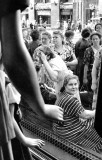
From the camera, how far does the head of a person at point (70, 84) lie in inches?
119

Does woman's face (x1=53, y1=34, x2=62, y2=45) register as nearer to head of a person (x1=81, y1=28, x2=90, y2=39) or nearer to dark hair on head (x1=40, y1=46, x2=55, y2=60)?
dark hair on head (x1=40, y1=46, x2=55, y2=60)

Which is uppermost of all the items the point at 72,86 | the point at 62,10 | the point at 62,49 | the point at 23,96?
the point at 62,10

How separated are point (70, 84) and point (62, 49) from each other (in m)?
1.94

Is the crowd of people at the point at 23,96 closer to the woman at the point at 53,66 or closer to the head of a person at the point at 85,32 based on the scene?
the woman at the point at 53,66

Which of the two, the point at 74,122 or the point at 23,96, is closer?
the point at 23,96

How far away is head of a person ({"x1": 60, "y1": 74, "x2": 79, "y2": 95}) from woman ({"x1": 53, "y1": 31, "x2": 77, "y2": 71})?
1.67 metres

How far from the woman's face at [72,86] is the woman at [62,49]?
1.70m

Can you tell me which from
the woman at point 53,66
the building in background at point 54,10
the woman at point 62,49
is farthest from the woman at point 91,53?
the building in background at point 54,10

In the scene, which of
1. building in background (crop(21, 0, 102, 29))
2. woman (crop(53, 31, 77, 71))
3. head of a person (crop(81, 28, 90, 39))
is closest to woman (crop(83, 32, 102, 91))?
woman (crop(53, 31, 77, 71))

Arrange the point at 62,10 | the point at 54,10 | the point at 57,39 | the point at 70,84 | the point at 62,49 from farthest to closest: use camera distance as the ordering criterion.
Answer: the point at 62,10 → the point at 54,10 → the point at 62,49 → the point at 57,39 → the point at 70,84

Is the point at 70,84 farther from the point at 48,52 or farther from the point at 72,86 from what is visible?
the point at 48,52

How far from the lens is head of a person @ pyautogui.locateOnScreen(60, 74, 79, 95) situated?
3.03 metres

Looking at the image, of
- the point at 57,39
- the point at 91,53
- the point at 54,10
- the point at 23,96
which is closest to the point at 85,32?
the point at 91,53

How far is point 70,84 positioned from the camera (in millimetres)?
3029
